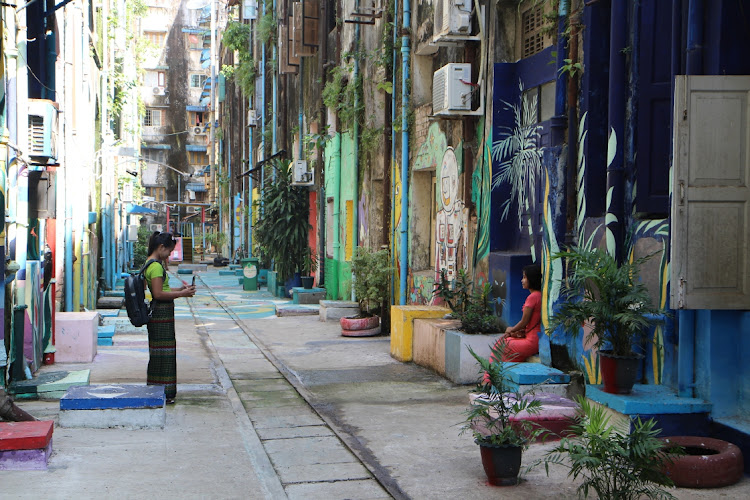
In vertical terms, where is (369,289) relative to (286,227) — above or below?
below

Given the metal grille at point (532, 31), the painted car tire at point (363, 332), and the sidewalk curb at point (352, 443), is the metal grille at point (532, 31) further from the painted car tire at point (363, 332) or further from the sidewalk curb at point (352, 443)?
the painted car tire at point (363, 332)

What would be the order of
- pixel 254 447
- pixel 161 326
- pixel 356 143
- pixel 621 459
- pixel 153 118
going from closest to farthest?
pixel 621 459 < pixel 254 447 < pixel 161 326 < pixel 356 143 < pixel 153 118

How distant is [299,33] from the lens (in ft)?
67.3

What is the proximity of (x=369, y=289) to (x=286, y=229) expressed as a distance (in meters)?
8.44

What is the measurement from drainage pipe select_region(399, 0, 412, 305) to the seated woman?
14.4ft

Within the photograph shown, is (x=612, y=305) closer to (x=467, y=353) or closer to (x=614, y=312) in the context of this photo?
(x=614, y=312)

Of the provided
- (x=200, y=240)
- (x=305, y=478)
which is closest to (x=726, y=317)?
(x=305, y=478)

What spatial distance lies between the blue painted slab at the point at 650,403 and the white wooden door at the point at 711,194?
0.68 meters

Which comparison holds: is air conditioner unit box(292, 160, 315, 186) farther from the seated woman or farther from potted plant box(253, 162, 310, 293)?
the seated woman

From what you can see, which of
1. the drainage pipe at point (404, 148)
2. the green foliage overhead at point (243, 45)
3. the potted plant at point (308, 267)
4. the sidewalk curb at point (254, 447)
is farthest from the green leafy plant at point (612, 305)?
the green foliage overhead at point (243, 45)

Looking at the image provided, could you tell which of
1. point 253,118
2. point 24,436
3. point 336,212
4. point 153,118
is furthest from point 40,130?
point 153,118

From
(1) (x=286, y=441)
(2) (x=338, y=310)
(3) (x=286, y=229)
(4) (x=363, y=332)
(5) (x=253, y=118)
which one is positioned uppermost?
(5) (x=253, y=118)

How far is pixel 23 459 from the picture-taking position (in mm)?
5738

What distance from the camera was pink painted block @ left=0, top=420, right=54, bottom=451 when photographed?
5703 millimetres
